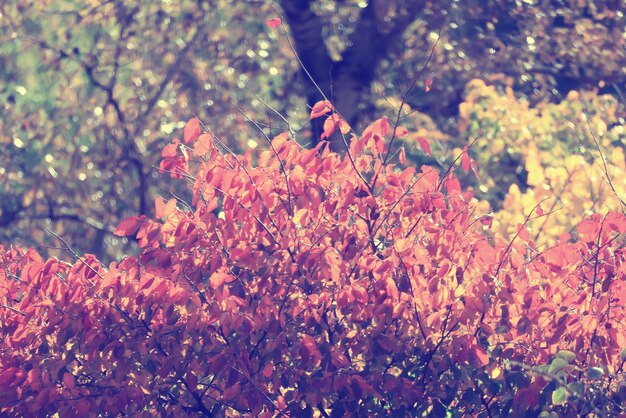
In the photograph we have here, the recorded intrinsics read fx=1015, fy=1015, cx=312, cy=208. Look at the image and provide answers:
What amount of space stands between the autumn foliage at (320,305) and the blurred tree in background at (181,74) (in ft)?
22.7

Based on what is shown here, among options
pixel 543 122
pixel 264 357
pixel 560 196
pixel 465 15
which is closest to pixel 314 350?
pixel 264 357

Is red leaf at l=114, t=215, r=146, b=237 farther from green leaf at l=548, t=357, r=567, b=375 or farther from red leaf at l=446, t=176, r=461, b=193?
green leaf at l=548, t=357, r=567, b=375

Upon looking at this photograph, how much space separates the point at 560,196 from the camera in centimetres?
949

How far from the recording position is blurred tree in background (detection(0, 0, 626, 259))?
11.9 metres

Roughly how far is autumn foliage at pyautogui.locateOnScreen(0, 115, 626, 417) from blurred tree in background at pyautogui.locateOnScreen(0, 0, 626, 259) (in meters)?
6.92

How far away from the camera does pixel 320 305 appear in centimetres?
460

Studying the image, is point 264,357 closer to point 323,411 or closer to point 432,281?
point 323,411

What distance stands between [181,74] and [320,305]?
8.10 meters

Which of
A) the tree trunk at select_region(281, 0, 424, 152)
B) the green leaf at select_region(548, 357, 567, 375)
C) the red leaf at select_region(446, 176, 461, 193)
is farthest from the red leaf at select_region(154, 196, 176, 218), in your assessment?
the tree trunk at select_region(281, 0, 424, 152)

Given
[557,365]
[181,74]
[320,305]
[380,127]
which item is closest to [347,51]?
[181,74]

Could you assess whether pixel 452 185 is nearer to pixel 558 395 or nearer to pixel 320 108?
pixel 320 108

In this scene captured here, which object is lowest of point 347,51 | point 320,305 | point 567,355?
point 347,51

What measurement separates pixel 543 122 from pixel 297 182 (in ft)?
22.6

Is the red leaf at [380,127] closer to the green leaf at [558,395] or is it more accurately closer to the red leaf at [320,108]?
the red leaf at [320,108]
